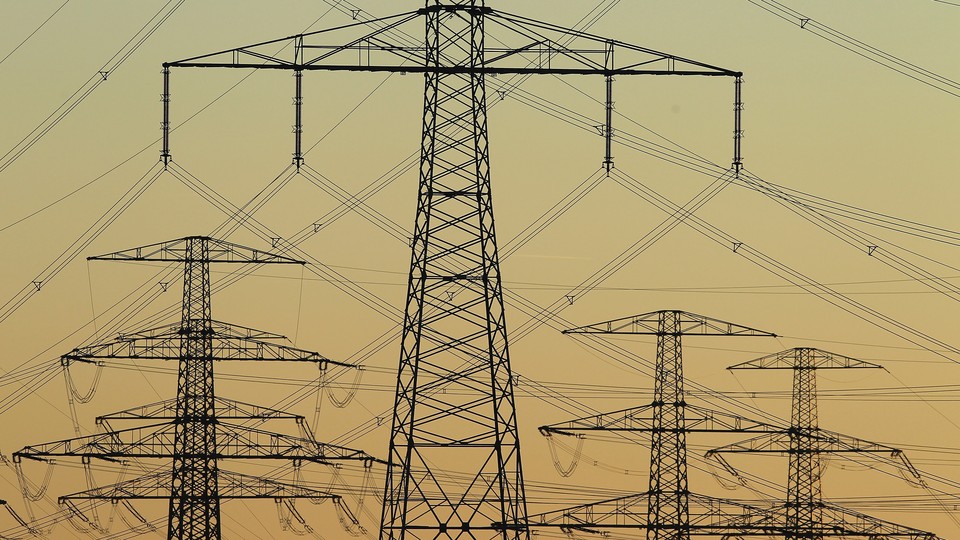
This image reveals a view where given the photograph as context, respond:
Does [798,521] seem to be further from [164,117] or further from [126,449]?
[164,117]

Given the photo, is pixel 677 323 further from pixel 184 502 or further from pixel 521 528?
pixel 521 528

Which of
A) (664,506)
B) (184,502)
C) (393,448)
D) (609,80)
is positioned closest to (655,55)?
(609,80)

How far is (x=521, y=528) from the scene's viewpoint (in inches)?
2817

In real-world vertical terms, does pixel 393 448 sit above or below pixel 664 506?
below

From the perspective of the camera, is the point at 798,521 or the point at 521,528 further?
the point at 798,521

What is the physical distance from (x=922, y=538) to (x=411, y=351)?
46.1 metres

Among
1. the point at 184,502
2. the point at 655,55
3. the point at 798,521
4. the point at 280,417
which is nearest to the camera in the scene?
the point at 655,55

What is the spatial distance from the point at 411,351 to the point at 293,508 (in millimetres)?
44203

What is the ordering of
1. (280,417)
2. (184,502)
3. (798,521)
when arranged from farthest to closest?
(798,521) < (280,417) < (184,502)

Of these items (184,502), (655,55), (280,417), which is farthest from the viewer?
(280,417)

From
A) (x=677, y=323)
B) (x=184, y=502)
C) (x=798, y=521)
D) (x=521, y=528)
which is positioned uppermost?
(x=677, y=323)

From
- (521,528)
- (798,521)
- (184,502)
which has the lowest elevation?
(521,528)

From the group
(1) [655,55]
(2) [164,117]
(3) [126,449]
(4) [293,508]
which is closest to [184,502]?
(3) [126,449]

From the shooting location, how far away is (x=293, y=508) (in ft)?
367
